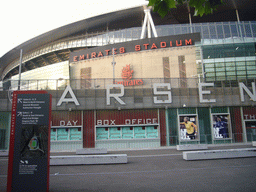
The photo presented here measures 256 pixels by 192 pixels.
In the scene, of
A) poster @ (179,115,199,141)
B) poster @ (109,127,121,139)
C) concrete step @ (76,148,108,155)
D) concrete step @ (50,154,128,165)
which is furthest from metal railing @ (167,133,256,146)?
concrete step @ (50,154,128,165)

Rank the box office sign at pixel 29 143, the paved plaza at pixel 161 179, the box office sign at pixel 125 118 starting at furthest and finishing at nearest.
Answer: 1. the box office sign at pixel 125 118
2. the paved plaza at pixel 161 179
3. the box office sign at pixel 29 143

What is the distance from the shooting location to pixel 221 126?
26.3 meters

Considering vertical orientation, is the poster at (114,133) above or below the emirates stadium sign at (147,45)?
below

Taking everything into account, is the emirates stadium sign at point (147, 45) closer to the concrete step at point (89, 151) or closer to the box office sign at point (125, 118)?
the box office sign at point (125, 118)

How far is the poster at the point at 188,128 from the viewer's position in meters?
25.6

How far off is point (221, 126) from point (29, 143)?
78.7 ft

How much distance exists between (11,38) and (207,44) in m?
46.3

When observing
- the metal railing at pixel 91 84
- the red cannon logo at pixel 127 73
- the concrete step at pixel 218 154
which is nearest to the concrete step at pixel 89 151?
the concrete step at pixel 218 154

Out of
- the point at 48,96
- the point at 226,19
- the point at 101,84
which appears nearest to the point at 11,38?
the point at 101,84

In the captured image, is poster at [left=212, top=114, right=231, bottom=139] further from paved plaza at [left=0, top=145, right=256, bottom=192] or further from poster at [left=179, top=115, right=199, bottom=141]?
paved plaza at [left=0, top=145, right=256, bottom=192]

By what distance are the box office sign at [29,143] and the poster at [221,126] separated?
75.4 ft

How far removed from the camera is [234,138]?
2588cm

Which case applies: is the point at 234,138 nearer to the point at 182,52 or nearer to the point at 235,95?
the point at 235,95

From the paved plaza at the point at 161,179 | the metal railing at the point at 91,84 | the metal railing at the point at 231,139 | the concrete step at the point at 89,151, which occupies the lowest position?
the paved plaza at the point at 161,179
